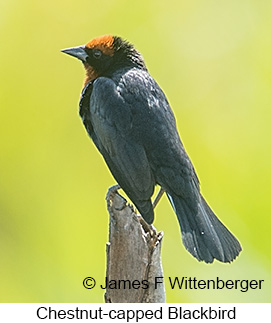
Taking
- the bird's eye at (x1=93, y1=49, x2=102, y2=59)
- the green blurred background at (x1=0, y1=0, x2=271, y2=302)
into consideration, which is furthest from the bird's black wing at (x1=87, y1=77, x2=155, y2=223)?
the green blurred background at (x1=0, y1=0, x2=271, y2=302)

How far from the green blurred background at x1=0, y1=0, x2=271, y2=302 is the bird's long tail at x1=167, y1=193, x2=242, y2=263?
1.04ft

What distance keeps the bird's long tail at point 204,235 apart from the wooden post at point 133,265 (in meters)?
0.17

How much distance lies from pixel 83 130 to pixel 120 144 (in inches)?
22.0

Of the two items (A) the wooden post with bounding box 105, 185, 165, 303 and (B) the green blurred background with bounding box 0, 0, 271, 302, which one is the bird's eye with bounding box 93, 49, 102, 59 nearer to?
(B) the green blurred background with bounding box 0, 0, 271, 302

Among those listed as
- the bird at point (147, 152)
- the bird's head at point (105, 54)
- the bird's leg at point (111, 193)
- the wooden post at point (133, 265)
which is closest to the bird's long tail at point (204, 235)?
the bird at point (147, 152)

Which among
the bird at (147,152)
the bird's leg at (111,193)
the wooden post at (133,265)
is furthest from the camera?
the bird's leg at (111,193)

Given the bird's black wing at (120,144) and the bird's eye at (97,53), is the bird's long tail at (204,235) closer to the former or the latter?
the bird's black wing at (120,144)

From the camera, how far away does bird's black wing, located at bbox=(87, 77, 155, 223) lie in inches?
135

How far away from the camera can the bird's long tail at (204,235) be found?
3.32 meters

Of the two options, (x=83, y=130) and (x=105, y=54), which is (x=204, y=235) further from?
(x=105, y=54)

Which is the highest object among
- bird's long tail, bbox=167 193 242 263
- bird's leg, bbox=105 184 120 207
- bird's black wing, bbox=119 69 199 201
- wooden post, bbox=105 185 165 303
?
bird's black wing, bbox=119 69 199 201

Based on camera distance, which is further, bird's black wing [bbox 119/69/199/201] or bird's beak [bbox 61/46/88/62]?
bird's beak [bbox 61/46/88/62]

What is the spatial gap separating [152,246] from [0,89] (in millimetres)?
1515

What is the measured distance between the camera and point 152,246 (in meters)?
3.25
